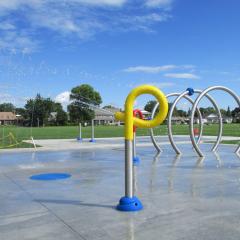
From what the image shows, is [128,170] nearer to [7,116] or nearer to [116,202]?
[116,202]

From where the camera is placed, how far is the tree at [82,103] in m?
106

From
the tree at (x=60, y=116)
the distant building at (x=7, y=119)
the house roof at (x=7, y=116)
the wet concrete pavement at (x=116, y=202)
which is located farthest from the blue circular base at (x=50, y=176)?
the house roof at (x=7, y=116)

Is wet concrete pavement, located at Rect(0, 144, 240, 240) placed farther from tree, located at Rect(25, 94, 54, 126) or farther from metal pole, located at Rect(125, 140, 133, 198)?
tree, located at Rect(25, 94, 54, 126)

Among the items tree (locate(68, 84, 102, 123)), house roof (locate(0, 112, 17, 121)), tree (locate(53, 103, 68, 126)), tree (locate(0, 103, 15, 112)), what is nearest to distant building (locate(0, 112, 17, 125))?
house roof (locate(0, 112, 17, 121))

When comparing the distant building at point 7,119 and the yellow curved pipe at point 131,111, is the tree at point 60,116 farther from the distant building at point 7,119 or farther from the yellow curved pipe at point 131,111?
the yellow curved pipe at point 131,111

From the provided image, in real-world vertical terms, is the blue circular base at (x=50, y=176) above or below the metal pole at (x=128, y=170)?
below

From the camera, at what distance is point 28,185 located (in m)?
9.70

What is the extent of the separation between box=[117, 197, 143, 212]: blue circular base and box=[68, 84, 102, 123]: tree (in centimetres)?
9415

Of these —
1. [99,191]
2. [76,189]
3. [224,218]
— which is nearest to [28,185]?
[76,189]

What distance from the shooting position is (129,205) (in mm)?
7062

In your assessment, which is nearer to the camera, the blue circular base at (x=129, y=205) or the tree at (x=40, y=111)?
the blue circular base at (x=129, y=205)

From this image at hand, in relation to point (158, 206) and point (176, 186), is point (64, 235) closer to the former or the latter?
point (158, 206)

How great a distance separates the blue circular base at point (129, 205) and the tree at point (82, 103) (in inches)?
3707

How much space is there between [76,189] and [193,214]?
3.23 m
